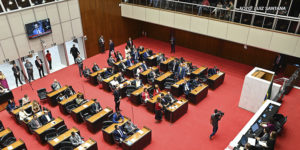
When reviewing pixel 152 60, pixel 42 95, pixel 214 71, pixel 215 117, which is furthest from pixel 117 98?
pixel 214 71

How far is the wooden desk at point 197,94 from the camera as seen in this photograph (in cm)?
1216

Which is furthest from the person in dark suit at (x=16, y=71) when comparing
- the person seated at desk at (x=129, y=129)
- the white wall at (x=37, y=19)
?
the person seated at desk at (x=129, y=129)

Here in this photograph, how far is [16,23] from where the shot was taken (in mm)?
14109

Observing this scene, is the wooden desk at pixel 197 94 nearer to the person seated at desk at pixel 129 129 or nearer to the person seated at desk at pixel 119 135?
the person seated at desk at pixel 129 129

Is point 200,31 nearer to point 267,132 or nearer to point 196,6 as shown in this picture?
point 196,6

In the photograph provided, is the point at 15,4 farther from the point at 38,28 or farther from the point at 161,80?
the point at 161,80

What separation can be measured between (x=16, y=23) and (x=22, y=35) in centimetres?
81

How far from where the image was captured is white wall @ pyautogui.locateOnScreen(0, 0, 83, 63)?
1391 centimetres

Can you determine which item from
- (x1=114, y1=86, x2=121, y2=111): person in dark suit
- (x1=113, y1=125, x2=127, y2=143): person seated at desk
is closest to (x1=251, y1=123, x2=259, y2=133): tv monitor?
→ (x1=113, y1=125, x2=127, y2=143): person seated at desk

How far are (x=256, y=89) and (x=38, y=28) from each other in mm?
13540

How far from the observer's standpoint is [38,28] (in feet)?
49.5

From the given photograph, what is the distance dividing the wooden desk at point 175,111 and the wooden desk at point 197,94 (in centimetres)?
94

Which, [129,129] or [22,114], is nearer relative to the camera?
[129,129]

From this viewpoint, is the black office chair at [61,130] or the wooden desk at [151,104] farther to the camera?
the wooden desk at [151,104]
